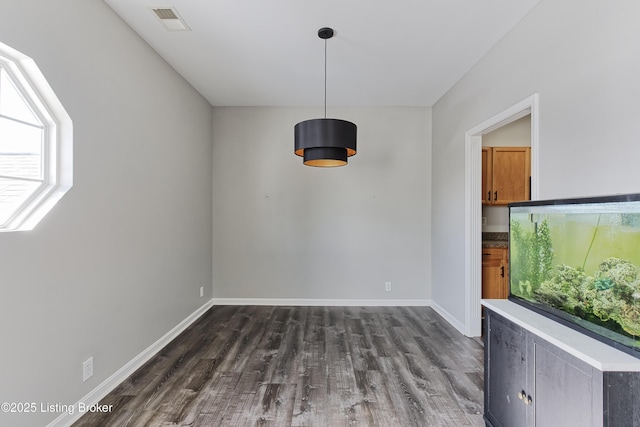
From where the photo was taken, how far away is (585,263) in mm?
1356

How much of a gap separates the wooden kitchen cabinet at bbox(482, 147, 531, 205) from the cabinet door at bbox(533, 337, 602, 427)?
2.79 m

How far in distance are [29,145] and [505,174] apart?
4627mm

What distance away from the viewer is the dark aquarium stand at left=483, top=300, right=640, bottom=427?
1.07m

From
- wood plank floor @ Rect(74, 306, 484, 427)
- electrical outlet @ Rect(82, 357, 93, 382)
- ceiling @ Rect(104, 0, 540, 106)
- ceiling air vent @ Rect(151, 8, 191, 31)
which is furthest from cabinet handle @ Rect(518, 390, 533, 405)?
ceiling air vent @ Rect(151, 8, 191, 31)

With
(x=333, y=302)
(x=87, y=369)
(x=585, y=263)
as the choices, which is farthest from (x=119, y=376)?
(x=585, y=263)

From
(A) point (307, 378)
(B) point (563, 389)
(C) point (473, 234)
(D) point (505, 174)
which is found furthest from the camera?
(D) point (505, 174)

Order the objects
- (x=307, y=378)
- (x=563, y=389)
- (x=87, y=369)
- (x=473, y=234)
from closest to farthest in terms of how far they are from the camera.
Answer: (x=563, y=389) < (x=87, y=369) < (x=307, y=378) < (x=473, y=234)

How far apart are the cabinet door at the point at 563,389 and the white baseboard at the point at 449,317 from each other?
2234 mm

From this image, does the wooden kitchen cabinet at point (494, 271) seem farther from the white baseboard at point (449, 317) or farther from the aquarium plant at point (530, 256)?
the aquarium plant at point (530, 256)

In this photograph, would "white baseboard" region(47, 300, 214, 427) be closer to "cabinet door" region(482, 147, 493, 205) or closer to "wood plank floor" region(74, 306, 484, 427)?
"wood plank floor" region(74, 306, 484, 427)

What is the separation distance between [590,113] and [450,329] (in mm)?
2738

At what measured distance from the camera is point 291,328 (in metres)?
3.61

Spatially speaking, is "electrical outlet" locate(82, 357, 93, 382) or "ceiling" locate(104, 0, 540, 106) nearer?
"electrical outlet" locate(82, 357, 93, 382)

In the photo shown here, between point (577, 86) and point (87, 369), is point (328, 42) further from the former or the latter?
point (87, 369)
